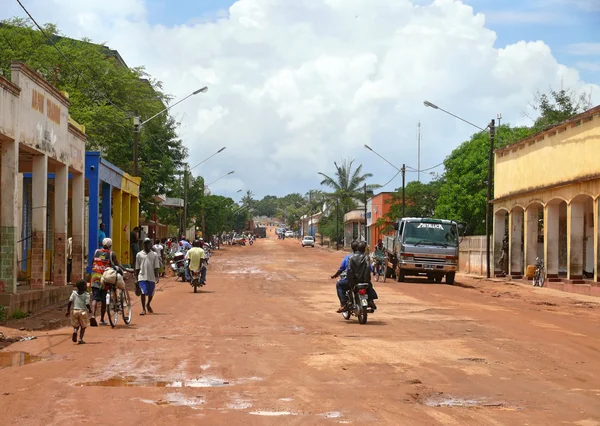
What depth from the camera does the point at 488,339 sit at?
14.1 m

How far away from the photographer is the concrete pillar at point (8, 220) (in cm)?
1784

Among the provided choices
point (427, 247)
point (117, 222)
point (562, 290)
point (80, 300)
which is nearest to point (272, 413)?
point (80, 300)

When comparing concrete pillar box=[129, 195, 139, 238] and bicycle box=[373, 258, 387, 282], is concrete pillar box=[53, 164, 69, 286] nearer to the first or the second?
bicycle box=[373, 258, 387, 282]

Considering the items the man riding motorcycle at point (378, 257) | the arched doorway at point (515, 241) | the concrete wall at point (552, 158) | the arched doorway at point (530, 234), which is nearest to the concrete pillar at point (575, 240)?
the concrete wall at point (552, 158)

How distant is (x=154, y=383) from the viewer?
31.7 feet

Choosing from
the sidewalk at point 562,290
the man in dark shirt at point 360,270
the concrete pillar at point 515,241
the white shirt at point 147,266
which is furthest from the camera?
the concrete pillar at point 515,241

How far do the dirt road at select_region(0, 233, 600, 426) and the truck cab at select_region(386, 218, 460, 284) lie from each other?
1356 cm

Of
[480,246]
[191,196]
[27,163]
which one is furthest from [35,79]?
[191,196]

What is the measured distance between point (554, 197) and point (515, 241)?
6473mm

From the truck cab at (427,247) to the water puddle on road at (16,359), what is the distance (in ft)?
74.1

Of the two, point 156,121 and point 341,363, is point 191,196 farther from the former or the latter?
point 341,363

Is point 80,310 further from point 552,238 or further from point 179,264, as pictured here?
point 552,238

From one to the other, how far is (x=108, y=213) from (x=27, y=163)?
714 cm

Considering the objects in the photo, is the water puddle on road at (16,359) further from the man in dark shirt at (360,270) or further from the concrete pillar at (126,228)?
the concrete pillar at (126,228)
